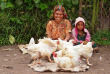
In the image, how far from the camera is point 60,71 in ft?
12.3

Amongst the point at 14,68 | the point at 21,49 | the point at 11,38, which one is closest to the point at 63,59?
the point at 14,68

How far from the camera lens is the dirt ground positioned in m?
3.75

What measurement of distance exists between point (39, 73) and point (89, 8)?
382cm

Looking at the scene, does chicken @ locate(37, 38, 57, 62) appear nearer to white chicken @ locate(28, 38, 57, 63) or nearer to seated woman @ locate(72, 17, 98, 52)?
white chicken @ locate(28, 38, 57, 63)

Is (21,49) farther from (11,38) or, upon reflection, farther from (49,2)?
(49,2)

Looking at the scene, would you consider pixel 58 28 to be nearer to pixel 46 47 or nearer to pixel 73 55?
pixel 46 47

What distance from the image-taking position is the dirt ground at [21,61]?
3748mm

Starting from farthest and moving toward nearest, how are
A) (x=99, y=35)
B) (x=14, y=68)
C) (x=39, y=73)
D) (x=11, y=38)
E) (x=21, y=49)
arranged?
(x=99, y=35), (x=11, y=38), (x=21, y=49), (x=14, y=68), (x=39, y=73)

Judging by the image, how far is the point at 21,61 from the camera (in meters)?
4.39

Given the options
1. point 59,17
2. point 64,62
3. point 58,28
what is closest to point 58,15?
point 59,17

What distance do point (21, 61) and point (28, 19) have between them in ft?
6.68

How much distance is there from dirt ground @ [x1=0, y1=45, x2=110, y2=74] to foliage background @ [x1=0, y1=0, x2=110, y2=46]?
0.45 meters

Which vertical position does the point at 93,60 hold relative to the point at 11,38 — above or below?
below

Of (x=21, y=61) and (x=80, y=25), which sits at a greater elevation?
(x=80, y=25)
